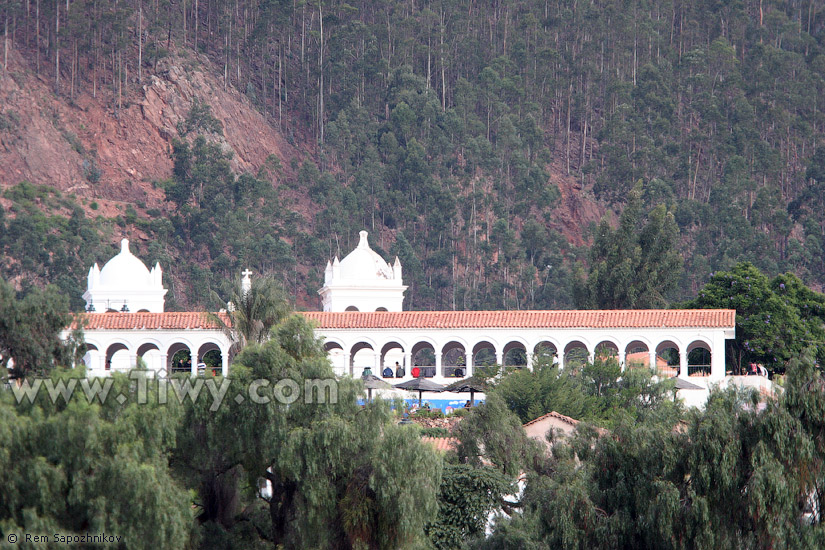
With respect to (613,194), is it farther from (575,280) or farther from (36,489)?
(36,489)

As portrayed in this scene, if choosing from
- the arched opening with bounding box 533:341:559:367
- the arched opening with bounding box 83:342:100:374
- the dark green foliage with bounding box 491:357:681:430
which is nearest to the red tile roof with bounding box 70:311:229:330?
the arched opening with bounding box 83:342:100:374

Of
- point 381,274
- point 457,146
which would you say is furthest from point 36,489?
point 457,146

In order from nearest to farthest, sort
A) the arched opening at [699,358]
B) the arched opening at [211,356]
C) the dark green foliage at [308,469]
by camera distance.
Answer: the dark green foliage at [308,469] < the arched opening at [211,356] < the arched opening at [699,358]

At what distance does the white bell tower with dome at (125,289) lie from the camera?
46281 mm

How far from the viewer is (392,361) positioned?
137ft

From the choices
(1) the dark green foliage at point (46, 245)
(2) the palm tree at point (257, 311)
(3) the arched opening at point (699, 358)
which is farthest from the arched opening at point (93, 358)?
(1) the dark green foliage at point (46, 245)

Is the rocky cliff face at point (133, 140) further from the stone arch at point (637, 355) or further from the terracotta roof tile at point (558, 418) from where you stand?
the terracotta roof tile at point (558, 418)

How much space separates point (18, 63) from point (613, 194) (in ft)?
119

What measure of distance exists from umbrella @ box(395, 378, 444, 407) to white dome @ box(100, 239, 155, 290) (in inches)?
571

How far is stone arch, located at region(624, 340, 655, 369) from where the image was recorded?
3525 centimetres

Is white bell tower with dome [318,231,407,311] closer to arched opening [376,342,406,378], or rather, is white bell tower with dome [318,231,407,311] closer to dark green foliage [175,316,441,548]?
arched opening [376,342,406,378]

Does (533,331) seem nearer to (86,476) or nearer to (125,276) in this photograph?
(125,276)

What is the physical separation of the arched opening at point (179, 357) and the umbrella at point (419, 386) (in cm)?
696

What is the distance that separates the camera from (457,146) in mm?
80812
